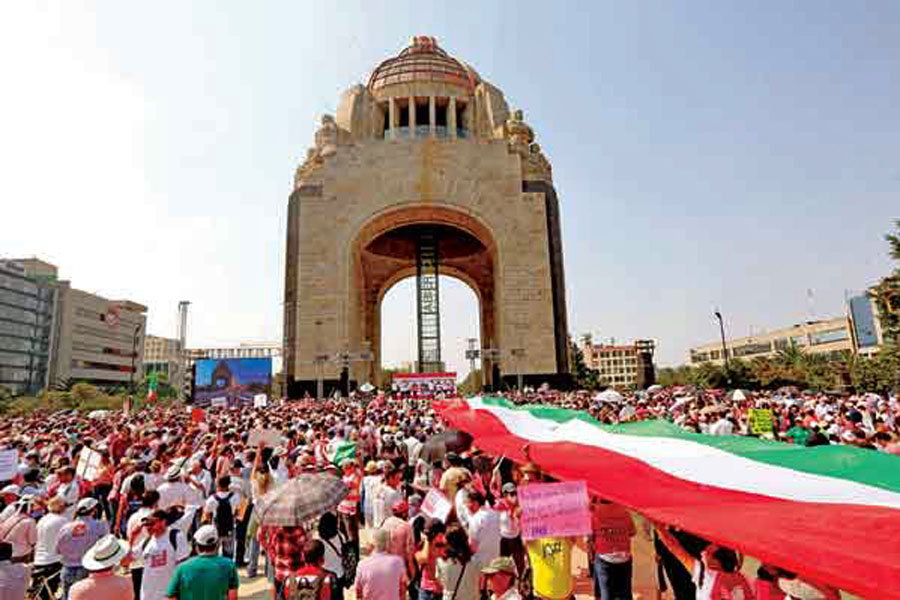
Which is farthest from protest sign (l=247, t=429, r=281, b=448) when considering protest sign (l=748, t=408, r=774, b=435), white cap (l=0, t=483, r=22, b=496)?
protest sign (l=748, t=408, r=774, b=435)

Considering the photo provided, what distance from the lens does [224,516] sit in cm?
633

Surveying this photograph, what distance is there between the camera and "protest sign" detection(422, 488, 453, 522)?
182 inches

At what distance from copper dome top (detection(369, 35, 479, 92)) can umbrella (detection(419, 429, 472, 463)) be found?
37748mm

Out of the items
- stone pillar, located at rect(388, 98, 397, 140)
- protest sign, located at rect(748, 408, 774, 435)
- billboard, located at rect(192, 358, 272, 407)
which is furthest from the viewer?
stone pillar, located at rect(388, 98, 397, 140)

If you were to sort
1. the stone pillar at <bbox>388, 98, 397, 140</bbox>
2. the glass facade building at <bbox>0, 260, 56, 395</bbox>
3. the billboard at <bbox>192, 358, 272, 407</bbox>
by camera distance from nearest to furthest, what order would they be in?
the billboard at <bbox>192, 358, 272, 407</bbox> → the stone pillar at <bbox>388, 98, 397, 140</bbox> → the glass facade building at <bbox>0, 260, 56, 395</bbox>

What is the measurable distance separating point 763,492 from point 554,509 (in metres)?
1.52

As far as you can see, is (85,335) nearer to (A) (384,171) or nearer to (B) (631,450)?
(A) (384,171)

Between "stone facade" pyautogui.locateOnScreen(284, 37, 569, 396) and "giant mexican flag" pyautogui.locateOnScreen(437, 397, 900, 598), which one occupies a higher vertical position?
"stone facade" pyautogui.locateOnScreen(284, 37, 569, 396)

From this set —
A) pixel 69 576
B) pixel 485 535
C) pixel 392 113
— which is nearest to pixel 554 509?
pixel 485 535

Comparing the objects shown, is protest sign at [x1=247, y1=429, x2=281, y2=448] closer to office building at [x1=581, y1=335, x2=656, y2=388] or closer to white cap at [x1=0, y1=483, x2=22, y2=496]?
white cap at [x1=0, y1=483, x2=22, y2=496]

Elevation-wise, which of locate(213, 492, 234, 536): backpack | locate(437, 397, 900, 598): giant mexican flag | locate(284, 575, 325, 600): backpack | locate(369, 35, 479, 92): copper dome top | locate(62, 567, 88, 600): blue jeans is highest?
locate(369, 35, 479, 92): copper dome top

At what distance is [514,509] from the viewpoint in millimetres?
5141

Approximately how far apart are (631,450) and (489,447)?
8.94 feet

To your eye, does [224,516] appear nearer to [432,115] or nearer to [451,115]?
[432,115]
